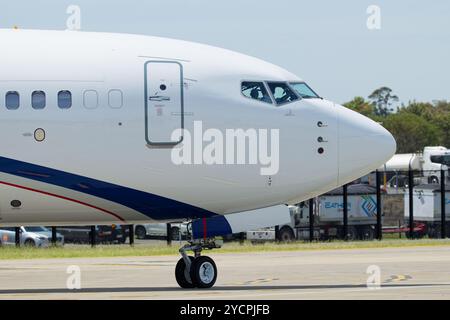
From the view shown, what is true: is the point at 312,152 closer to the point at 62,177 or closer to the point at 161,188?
the point at 161,188

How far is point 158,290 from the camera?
26.6 metres

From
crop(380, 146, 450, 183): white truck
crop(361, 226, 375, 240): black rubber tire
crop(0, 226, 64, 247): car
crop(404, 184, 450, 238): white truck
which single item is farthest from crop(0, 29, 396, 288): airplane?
crop(380, 146, 450, 183): white truck

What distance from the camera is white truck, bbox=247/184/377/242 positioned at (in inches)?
2403

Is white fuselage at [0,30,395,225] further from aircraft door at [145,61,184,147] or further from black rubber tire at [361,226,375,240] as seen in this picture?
black rubber tire at [361,226,375,240]

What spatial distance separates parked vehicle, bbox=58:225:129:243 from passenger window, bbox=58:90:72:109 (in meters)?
38.9

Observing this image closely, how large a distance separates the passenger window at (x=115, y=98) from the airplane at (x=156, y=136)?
29 mm

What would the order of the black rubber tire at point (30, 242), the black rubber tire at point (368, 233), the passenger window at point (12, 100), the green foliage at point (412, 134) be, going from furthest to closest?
the green foliage at point (412, 134) → the black rubber tire at point (368, 233) → the black rubber tire at point (30, 242) → the passenger window at point (12, 100)

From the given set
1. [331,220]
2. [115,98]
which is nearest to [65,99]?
[115,98]

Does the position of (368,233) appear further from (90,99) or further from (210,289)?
(90,99)

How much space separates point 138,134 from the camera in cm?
2562

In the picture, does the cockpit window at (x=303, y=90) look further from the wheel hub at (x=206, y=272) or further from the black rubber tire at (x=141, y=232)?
the black rubber tire at (x=141, y=232)

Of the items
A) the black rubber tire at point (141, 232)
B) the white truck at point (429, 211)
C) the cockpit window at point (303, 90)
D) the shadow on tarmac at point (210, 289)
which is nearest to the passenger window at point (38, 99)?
the shadow on tarmac at point (210, 289)

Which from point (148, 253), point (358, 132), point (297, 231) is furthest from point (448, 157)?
point (358, 132)

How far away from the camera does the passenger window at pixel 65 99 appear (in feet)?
83.7
